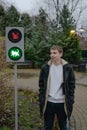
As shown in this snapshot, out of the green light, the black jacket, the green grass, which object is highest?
the green light

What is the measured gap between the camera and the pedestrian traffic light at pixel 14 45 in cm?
711

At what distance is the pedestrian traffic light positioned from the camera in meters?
7.11

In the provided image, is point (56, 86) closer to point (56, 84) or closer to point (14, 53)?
point (56, 84)

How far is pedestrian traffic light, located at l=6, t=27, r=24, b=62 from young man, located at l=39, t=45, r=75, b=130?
0.77 meters

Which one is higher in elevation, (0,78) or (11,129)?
(0,78)

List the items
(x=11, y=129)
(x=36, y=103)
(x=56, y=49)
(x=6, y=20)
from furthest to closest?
Answer: (x=6, y=20) < (x=36, y=103) < (x=11, y=129) < (x=56, y=49)

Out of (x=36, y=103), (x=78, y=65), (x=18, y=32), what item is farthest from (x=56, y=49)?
(x=78, y=65)

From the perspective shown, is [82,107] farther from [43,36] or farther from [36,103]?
[43,36]

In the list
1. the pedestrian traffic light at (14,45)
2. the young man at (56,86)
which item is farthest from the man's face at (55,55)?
the pedestrian traffic light at (14,45)

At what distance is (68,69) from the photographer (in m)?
6.52

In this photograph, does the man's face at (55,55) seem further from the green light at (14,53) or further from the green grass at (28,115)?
the green grass at (28,115)

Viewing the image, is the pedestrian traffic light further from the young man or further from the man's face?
the man's face

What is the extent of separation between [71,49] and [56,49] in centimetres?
2647

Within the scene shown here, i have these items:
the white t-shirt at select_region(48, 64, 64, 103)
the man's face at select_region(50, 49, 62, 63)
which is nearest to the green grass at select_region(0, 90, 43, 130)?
the white t-shirt at select_region(48, 64, 64, 103)
